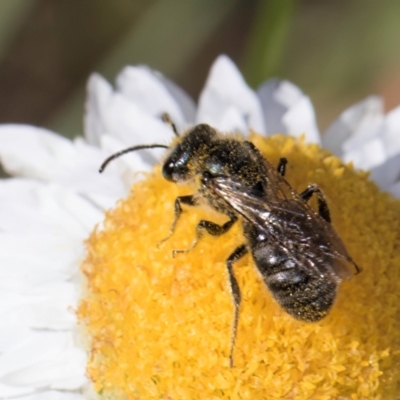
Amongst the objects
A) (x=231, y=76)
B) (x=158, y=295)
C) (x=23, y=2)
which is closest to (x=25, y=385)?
(x=158, y=295)

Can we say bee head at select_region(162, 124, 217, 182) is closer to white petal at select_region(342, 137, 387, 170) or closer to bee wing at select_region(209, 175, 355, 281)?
bee wing at select_region(209, 175, 355, 281)

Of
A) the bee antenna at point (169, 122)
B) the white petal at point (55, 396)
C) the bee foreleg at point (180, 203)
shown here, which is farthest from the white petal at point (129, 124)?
the white petal at point (55, 396)

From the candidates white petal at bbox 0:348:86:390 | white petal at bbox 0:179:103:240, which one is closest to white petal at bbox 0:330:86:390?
white petal at bbox 0:348:86:390

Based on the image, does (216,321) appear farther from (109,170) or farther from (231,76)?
(231,76)

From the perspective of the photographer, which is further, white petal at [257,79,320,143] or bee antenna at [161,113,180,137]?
white petal at [257,79,320,143]

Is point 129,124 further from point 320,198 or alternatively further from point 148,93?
point 320,198

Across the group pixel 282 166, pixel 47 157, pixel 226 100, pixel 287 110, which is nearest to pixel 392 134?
pixel 287 110
